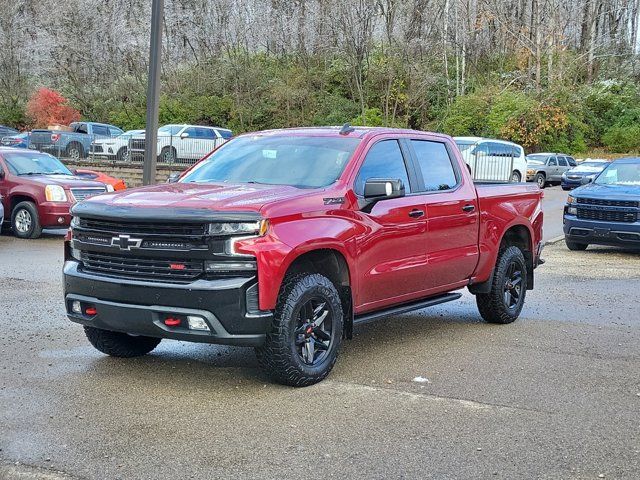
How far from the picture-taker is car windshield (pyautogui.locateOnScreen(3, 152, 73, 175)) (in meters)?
17.6

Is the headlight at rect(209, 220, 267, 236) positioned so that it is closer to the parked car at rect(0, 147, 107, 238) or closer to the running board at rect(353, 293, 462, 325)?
the running board at rect(353, 293, 462, 325)

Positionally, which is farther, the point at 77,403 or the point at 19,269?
the point at 19,269

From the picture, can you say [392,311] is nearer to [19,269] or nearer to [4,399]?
[4,399]

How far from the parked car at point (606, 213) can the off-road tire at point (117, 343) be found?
10.4m

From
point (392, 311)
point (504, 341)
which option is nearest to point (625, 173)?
point (504, 341)

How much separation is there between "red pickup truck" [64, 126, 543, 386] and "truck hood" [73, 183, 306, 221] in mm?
14

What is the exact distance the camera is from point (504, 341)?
8.29m

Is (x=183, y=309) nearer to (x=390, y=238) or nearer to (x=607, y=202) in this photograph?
(x=390, y=238)

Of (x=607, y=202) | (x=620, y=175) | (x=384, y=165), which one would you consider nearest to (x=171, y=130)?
(x=620, y=175)

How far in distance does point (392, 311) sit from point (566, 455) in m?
2.54

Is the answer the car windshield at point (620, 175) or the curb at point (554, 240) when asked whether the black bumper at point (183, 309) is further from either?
the curb at point (554, 240)

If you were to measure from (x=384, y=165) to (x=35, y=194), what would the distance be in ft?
36.0

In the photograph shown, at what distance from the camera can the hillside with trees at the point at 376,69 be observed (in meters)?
47.7

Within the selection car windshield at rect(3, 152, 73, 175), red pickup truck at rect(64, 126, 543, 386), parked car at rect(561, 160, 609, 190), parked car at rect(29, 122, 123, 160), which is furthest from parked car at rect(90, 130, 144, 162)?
red pickup truck at rect(64, 126, 543, 386)
